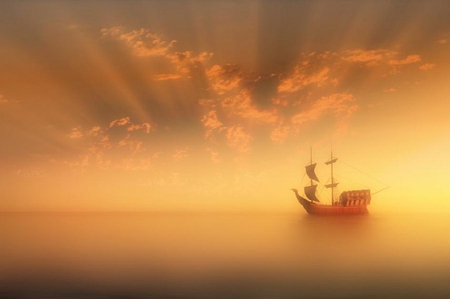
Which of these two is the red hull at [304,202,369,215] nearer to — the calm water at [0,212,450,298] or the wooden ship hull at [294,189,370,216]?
the wooden ship hull at [294,189,370,216]

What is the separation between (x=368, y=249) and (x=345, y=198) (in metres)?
105

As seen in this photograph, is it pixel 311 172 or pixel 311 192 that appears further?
pixel 311 172

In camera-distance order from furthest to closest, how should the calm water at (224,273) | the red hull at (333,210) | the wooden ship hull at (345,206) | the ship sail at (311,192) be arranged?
the red hull at (333,210)
the wooden ship hull at (345,206)
the ship sail at (311,192)
the calm water at (224,273)

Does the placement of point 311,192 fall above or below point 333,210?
above

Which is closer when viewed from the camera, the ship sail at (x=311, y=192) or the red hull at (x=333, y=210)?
the ship sail at (x=311, y=192)

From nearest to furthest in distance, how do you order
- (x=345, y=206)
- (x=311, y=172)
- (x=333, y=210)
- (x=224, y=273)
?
(x=224, y=273) → (x=311, y=172) → (x=345, y=206) → (x=333, y=210)

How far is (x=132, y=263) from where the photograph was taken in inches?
1409

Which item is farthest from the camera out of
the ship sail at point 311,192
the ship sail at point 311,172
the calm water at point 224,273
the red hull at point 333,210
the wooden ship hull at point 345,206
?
the red hull at point 333,210

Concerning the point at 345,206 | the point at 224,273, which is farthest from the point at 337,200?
the point at 224,273

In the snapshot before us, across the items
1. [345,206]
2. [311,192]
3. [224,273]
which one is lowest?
[224,273]

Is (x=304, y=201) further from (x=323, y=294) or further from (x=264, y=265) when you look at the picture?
(x=323, y=294)

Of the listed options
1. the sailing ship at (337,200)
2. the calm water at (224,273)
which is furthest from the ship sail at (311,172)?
the calm water at (224,273)

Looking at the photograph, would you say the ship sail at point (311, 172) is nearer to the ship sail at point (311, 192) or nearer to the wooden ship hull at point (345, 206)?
the ship sail at point (311, 192)

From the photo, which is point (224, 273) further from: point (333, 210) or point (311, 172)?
point (333, 210)
